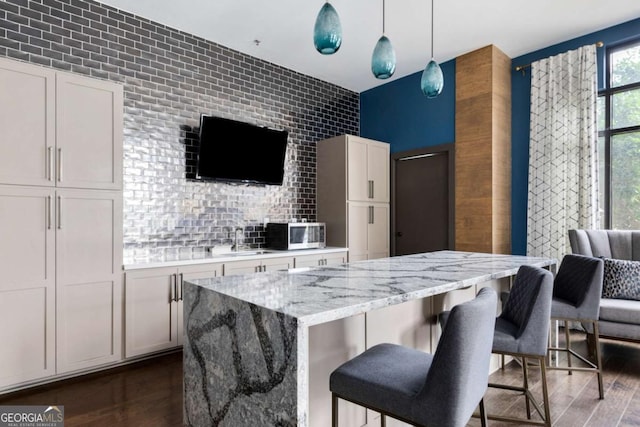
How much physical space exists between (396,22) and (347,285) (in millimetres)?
3053

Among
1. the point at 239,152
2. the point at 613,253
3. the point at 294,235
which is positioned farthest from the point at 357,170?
the point at 613,253

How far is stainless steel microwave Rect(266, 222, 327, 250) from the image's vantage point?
13.9 feet

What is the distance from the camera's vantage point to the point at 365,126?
5.69 m

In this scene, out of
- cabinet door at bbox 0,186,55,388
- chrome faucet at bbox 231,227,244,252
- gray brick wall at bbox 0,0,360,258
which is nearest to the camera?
cabinet door at bbox 0,186,55,388

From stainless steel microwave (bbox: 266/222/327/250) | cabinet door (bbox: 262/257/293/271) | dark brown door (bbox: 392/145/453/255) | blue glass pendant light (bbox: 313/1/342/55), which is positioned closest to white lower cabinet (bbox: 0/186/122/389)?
cabinet door (bbox: 262/257/293/271)

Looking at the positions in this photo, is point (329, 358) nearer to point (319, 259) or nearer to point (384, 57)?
point (384, 57)

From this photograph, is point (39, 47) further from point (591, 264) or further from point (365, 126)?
point (591, 264)

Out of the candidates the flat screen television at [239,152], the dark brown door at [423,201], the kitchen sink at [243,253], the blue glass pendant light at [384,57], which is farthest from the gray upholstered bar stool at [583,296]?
the flat screen television at [239,152]

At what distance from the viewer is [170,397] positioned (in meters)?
2.53

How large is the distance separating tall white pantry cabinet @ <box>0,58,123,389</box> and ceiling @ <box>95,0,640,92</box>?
3.90 feet

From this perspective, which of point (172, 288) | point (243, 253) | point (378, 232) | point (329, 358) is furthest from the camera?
point (378, 232)

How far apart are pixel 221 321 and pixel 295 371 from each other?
46 centimetres

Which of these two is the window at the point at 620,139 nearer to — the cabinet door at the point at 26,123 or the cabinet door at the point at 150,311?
the cabinet door at the point at 150,311

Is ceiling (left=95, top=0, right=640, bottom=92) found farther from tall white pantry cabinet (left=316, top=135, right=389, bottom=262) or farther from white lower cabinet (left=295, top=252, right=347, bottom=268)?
white lower cabinet (left=295, top=252, right=347, bottom=268)
